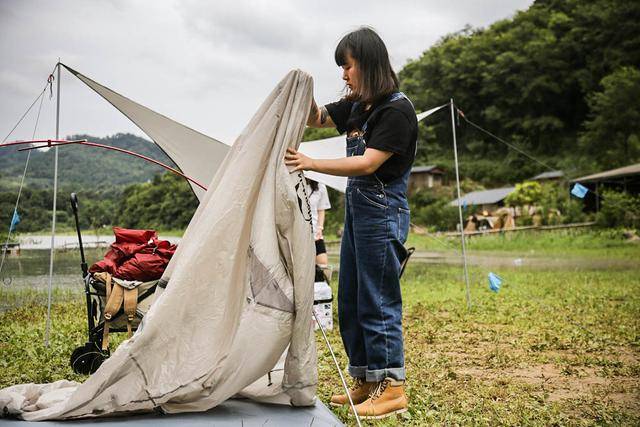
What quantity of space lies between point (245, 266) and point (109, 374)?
23.6 inches

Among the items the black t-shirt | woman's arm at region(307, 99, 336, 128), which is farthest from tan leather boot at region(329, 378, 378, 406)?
woman's arm at region(307, 99, 336, 128)

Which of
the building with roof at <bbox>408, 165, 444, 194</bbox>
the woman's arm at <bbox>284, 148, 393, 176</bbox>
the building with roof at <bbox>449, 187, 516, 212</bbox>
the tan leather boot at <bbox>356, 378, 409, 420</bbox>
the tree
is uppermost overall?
the tree

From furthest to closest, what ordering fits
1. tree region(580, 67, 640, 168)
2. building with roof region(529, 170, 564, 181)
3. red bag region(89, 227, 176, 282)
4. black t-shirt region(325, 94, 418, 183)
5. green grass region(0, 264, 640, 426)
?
1. building with roof region(529, 170, 564, 181)
2. tree region(580, 67, 640, 168)
3. red bag region(89, 227, 176, 282)
4. green grass region(0, 264, 640, 426)
5. black t-shirt region(325, 94, 418, 183)

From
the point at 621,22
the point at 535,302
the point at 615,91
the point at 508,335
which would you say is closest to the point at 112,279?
the point at 508,335

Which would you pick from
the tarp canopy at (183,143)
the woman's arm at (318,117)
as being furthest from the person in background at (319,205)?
the woman's arm at (318,117)

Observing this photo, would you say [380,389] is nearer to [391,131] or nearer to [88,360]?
Answer: [391,131]

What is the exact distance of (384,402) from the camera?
224cm

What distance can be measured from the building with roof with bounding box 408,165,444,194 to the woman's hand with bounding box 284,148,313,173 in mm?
32687

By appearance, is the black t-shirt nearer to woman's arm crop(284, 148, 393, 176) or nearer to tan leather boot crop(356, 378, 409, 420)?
woman's arm crop(284, 148, 393, 176)

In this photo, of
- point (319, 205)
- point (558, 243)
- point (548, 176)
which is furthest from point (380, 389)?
point (548, 176)

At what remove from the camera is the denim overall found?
2215 mm

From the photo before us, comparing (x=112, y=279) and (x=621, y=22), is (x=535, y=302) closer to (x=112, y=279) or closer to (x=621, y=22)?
(x=112, y=279)

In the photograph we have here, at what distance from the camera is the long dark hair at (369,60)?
220cm

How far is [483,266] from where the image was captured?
10781 millimetres
